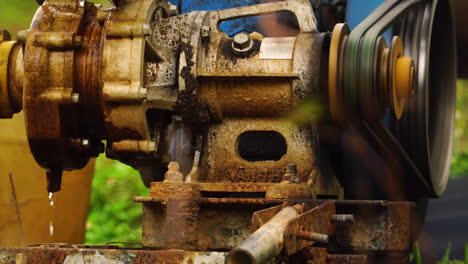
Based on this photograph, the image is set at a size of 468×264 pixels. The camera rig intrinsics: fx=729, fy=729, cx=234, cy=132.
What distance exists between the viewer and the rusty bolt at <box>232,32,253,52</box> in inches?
95.5

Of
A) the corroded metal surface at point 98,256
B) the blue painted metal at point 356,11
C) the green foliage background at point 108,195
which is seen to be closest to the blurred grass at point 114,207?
the green foliage background at point 108,195

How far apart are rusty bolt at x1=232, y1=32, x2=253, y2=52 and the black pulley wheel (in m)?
0.70

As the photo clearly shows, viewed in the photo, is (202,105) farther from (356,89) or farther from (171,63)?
(356,89)

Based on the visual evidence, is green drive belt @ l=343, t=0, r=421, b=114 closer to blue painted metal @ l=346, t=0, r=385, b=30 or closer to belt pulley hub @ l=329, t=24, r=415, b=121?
belt pulley hub @ l=329, t=24, r=415, b=121

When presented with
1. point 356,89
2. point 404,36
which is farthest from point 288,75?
point 404,36

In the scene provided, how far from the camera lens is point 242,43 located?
2.42m

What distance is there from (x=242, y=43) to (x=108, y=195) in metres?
3.70

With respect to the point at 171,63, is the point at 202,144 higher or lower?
lower

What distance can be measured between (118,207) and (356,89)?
12.2 ft

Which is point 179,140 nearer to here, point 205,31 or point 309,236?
point 205,31

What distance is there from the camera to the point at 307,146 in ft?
7.94

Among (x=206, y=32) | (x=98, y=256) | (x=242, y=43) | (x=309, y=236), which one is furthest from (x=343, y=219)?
(x=206, y=32)

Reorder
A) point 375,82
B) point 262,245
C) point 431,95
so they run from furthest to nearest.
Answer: point 431,95 → point 375,82 → point 262,245

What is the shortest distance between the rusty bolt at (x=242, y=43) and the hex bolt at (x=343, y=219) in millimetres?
722
